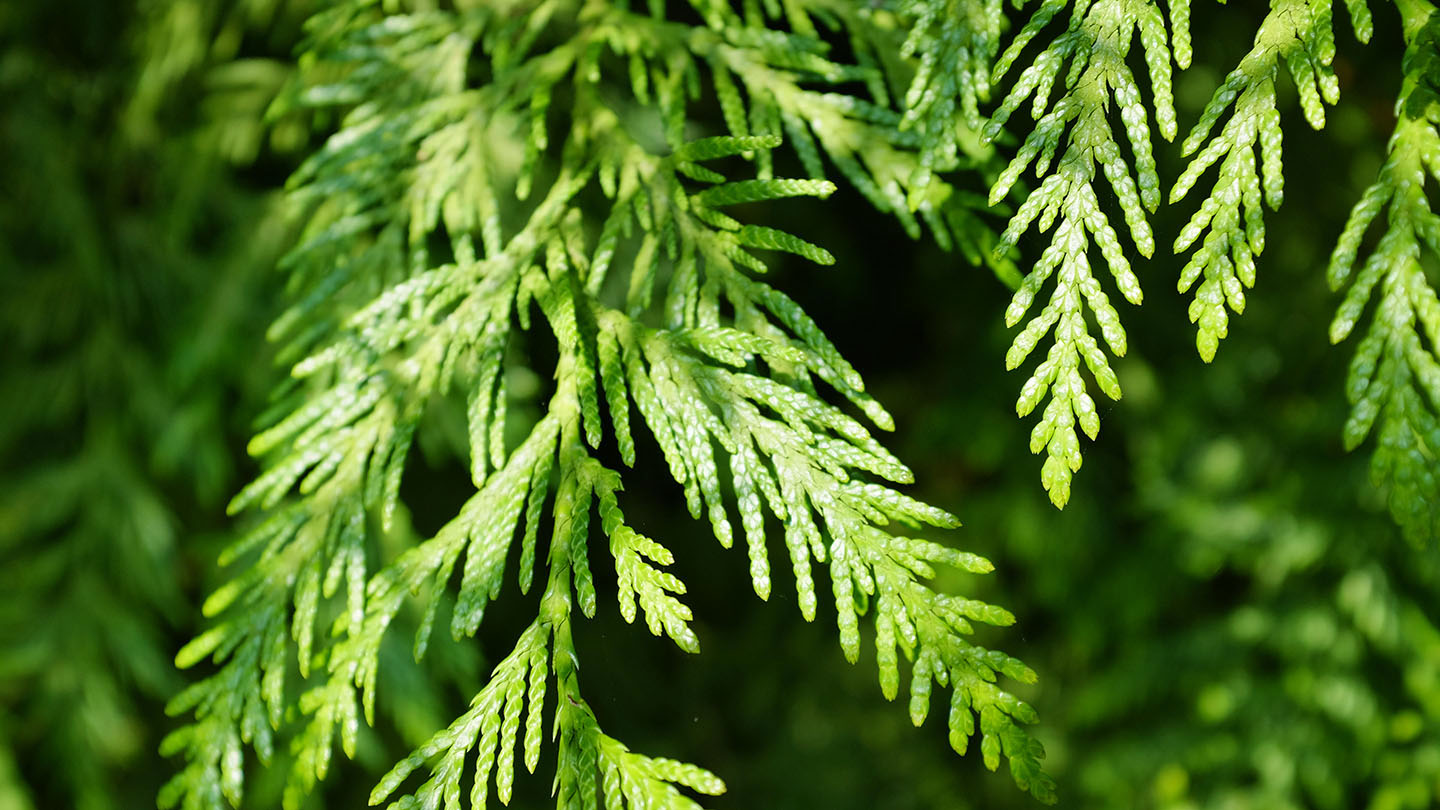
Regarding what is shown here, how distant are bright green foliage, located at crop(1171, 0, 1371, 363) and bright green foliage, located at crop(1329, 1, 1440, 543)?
0.09 m

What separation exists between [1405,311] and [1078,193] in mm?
397

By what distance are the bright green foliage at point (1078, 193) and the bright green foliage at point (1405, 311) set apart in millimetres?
239

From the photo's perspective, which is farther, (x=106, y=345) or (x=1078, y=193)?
(x=106, y=345)

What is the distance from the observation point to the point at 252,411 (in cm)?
238

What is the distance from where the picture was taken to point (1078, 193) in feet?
3.70

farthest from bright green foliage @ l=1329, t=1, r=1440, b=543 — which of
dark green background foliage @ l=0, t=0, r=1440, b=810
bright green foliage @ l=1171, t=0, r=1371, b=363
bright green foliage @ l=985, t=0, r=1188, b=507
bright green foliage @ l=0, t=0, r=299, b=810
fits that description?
bright green foliage @ l=0, t=0, r=299, b=810

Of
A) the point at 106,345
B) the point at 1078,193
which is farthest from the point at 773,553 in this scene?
the point at 1078,193

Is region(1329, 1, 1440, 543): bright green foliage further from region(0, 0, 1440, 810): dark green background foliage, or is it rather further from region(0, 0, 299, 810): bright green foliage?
region(0, 0, 299, 810): bright green foliage

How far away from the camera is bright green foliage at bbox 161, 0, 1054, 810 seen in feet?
3.87

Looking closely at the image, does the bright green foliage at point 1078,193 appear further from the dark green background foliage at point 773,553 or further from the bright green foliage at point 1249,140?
the dark green background foliage at point 773,553

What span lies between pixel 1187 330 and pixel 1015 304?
2.16 meters

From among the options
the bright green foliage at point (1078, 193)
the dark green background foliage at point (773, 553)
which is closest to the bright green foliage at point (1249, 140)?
the bright green foliage at point (1078, 193)

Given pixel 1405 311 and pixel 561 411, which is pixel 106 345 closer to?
pixel 561 411

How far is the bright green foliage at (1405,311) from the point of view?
3.49ft
